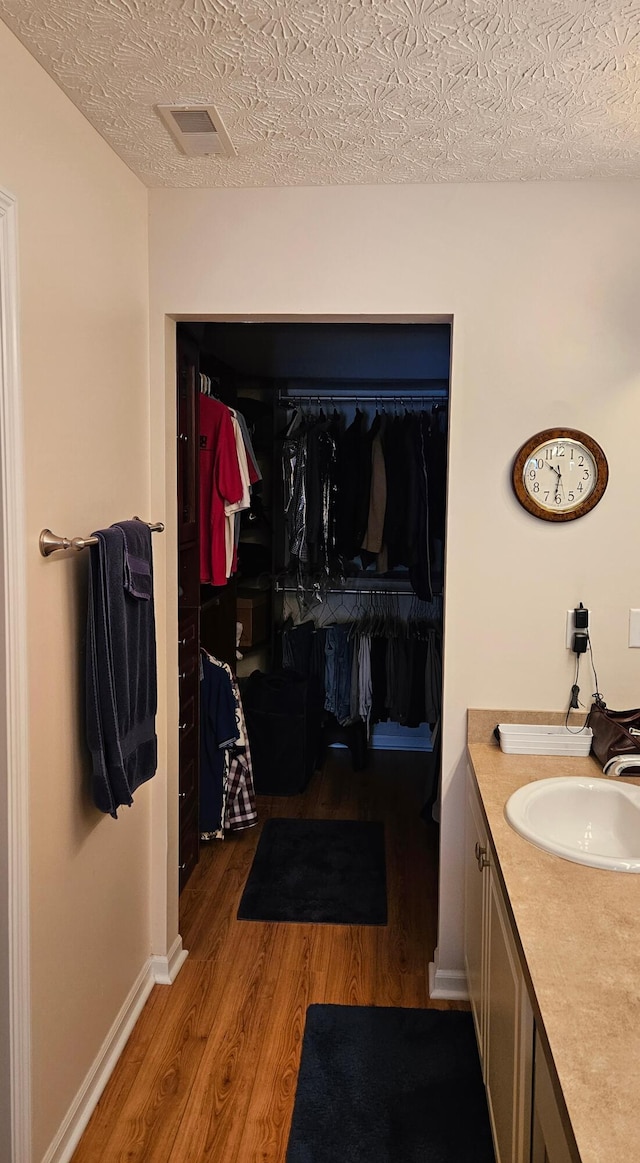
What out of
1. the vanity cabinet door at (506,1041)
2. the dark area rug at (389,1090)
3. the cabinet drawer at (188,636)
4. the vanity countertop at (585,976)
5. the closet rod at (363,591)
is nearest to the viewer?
the vanity countertop at (585,976)

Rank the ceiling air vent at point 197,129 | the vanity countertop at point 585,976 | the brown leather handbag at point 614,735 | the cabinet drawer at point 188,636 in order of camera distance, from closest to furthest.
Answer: the vanity countertop at point 585,976
the ceiling air vent at point 197,129
the brown leather handbag at point 614,735
the cabinet drawer at point 188,636

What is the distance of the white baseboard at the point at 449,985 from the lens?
2533mm

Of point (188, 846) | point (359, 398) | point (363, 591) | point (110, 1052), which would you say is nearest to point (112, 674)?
point (110, 1052)

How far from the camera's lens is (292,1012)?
8.12ft

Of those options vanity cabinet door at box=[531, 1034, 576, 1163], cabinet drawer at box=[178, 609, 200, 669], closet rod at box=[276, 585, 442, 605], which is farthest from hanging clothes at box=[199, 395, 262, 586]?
vanity cabinet door at box=[531, 1034, 576, 1163]

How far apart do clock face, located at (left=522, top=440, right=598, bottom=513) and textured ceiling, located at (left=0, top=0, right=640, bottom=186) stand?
0.76 metres

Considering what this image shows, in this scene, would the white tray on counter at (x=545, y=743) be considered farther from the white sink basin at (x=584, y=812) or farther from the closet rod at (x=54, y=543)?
the closet rod at (x=54, y=543)

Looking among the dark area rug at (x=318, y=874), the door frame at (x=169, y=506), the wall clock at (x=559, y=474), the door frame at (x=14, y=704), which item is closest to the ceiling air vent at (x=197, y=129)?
the door frame at (x=169, y=506)

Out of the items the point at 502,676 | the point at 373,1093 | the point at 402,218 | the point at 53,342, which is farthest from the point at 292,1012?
the point at 402,218

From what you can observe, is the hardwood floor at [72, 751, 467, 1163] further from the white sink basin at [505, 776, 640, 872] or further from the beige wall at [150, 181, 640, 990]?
the beige wall at [150, 181, 640, 990]

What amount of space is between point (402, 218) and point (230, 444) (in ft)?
3.99

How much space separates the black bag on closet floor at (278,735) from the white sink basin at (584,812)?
88.3 inches

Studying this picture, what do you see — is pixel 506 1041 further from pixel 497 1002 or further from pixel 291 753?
pixel 291 753

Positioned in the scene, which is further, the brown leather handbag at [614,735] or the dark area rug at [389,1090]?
the brown leather handbag at [614,735]
